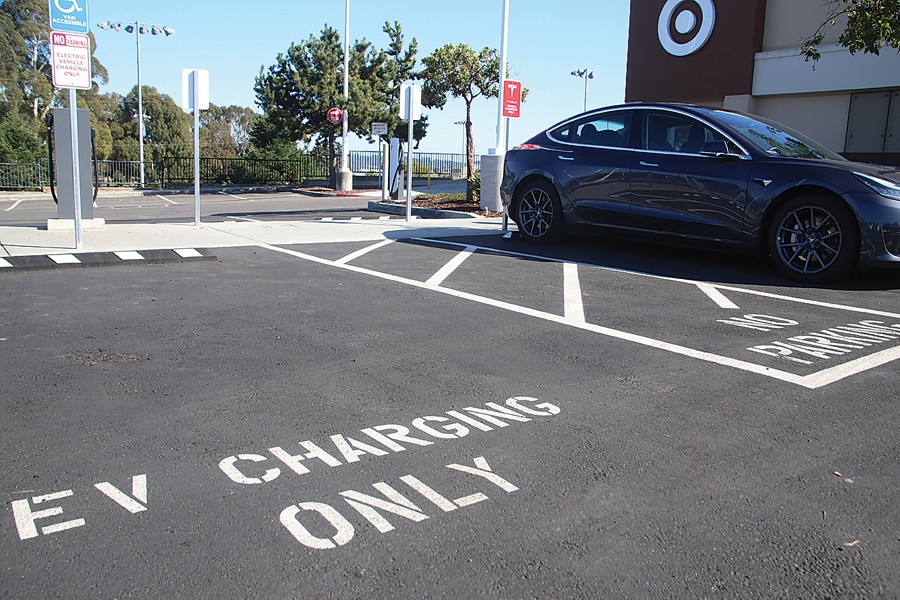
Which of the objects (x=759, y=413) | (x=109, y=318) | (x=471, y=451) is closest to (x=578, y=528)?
(x=471, y=451)

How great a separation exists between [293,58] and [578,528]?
32.9m

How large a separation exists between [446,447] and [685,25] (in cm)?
1903

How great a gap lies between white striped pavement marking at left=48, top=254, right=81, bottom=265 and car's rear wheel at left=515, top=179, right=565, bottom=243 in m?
5.41

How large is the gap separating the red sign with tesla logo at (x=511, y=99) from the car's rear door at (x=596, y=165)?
5044 millimetres

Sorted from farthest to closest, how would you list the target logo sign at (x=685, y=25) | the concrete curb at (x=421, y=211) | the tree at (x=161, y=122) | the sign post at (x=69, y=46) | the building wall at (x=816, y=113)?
the tree at (x=161, y=122) → the target logo sign at (x=685, y=25) → the building wall at (x=816, y=113) → the concrete curb at (x=421, y=211) → the sign post at (x=69, y=46)

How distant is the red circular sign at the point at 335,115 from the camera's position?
31.0 metres

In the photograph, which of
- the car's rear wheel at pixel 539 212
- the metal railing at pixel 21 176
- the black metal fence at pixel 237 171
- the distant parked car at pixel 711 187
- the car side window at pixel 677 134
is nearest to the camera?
the distant parked car at pixel 711 187

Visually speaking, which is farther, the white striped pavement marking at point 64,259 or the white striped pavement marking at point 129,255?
the white striped pavement marking at point 129,255

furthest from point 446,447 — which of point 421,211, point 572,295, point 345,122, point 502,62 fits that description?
Result: point 345,122

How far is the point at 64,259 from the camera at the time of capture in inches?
325

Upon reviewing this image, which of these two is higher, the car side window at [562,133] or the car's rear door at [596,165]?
the car side window at [562,133]

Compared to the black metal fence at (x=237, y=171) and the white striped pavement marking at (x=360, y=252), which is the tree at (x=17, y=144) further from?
the white striped pavement marking at (x=360, y=252)

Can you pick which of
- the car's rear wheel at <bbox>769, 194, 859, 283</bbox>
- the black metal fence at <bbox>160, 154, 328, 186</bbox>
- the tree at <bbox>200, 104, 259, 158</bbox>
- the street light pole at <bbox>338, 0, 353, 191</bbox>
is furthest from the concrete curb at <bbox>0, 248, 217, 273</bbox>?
the tree at <bbox>200, 104, 259, 158</bbox>

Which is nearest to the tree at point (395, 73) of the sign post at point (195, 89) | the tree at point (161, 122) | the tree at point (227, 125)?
the sign post at point (195, 89)
